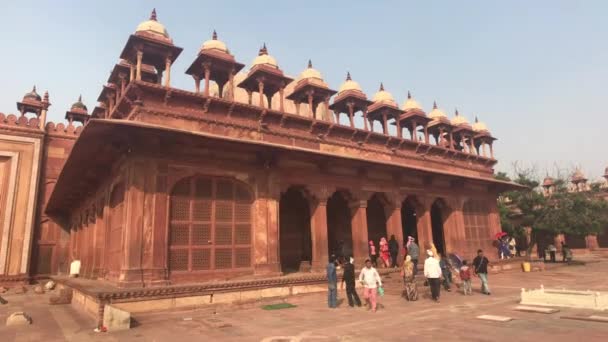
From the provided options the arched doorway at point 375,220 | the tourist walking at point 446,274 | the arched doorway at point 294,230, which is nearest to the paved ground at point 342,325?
the tourist walking at point 446,274

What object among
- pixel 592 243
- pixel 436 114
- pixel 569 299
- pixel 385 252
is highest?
pixel 436 114

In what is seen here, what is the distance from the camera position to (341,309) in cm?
1038

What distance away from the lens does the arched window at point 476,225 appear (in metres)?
21.3

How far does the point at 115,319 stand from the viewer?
8445 millimetres

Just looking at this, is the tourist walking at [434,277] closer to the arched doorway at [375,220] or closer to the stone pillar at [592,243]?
the arched doorway at [375,220]

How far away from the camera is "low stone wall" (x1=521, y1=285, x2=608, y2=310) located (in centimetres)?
871

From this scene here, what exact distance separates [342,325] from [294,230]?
394 inches

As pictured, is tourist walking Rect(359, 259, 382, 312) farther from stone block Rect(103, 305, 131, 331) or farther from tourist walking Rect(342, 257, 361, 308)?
stone block Rect(103, 305, 131, 331)

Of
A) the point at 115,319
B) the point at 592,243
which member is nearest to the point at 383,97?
the point at 115,319

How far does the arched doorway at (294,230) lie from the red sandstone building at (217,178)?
5 centimetres

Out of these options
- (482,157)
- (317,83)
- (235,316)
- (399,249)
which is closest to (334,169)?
(399,249)

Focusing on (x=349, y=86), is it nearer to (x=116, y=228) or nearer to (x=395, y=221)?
(x=395, y=221)

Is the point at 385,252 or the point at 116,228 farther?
the point at 385,252

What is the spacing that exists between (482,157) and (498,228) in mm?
6743
